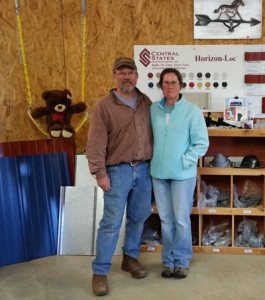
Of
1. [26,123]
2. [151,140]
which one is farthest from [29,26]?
[151,140]

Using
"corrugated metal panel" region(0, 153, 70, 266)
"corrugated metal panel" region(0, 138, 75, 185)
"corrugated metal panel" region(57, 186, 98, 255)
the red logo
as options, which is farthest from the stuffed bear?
the red logo

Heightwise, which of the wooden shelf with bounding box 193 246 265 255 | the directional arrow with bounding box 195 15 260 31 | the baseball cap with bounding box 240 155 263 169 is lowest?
the wooden shelf with bounding box 193 246 265 255

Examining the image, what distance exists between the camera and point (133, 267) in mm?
2572

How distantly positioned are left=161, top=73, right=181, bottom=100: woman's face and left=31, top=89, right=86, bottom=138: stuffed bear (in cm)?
103

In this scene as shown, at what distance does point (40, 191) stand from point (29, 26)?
54.8 inches

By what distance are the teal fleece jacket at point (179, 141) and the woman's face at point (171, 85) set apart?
0.06 m

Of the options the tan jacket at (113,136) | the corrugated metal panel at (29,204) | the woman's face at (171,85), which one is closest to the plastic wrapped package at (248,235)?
the tan jacket at (113,136)

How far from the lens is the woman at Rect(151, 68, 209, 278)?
234 cm

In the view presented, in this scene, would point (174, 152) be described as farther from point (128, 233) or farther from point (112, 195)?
point (128, 233)

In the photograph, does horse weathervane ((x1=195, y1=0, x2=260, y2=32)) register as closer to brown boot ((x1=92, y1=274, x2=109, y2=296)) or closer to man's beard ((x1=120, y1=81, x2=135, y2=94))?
man's beard ((x1=120, y1=81, x2=135, y2=94))

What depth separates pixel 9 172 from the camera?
2881 mm

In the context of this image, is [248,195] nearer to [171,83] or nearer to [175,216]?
[175,216]

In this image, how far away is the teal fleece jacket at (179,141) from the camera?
2.34 m

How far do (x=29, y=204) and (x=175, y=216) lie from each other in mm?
1181
